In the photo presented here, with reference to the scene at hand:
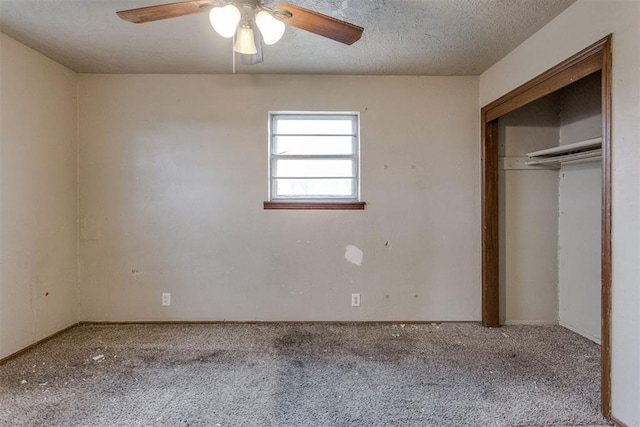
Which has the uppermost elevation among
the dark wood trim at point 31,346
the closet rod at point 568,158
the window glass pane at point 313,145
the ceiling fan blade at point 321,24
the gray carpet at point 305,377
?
the ceiling fan blade at point 321,24

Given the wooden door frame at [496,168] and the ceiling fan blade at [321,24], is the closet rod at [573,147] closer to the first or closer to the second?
the wooden door frame at [496,168]

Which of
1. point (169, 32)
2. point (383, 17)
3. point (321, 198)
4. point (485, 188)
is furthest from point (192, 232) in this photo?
point (485, 188)

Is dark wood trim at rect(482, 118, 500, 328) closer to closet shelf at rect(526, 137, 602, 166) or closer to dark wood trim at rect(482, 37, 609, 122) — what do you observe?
dark wood trim at rect(482, 37, 609, 122)

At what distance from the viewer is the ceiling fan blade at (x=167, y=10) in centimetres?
140

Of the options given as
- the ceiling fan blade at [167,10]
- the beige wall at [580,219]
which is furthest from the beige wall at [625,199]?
the ceiling fan blade at [167,10]

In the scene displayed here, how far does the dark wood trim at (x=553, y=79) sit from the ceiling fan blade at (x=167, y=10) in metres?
2.01

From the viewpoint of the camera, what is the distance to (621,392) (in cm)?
158

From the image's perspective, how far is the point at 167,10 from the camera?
1.45 meters

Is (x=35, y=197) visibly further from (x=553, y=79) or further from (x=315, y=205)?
(x=553, y=79)

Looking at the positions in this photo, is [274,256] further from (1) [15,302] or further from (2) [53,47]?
(2) [53,47]

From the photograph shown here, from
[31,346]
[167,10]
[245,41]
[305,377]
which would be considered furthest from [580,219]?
[31,346]

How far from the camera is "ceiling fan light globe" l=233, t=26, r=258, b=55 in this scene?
1.55 m

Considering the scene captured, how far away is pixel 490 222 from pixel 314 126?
1.86 m

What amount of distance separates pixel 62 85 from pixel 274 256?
7.78 feet
